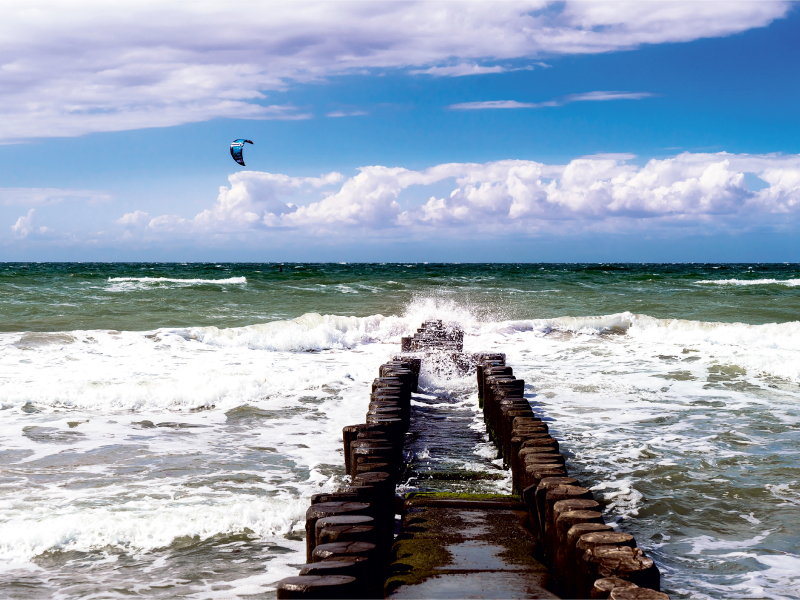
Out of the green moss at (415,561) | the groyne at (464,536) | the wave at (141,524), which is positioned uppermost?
the groyne at (464,536)

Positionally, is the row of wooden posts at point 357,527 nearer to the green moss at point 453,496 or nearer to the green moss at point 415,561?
the green moss at point 415,561

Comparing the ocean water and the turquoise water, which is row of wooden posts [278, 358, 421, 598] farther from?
the turquoise water

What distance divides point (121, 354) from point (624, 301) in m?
18.8

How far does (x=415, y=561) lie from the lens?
404 cm

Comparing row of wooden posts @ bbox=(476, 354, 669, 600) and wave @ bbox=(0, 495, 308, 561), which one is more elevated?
row of wooden posts @ bbox=(476, 354, 669, 600)

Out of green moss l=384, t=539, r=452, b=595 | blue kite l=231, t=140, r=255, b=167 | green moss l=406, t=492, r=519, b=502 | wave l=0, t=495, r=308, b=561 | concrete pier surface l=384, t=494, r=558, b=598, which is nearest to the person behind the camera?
concrete pier surface l=384, t=494, r=558, b=598

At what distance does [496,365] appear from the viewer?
913 centimetres

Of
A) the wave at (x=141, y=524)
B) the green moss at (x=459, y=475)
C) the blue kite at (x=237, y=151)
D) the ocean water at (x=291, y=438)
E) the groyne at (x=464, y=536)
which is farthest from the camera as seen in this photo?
the blue kite at (x=237, y=151)

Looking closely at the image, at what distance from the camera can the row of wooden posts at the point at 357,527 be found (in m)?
3.00

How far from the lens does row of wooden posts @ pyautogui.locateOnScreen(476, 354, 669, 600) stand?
310 centimetres

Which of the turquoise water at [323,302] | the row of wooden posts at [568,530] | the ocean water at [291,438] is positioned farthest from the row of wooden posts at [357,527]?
the turquoise water at [323,302]

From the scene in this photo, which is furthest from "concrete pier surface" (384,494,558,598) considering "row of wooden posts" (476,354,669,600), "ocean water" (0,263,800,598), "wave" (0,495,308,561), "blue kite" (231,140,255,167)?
"blue kite" (231,140,255,167)

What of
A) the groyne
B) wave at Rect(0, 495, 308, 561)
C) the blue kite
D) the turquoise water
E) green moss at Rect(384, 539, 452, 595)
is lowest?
wave at Rect(0, 495, 308, 561)

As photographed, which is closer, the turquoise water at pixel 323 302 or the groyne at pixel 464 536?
the groyne at pixel 464 536
